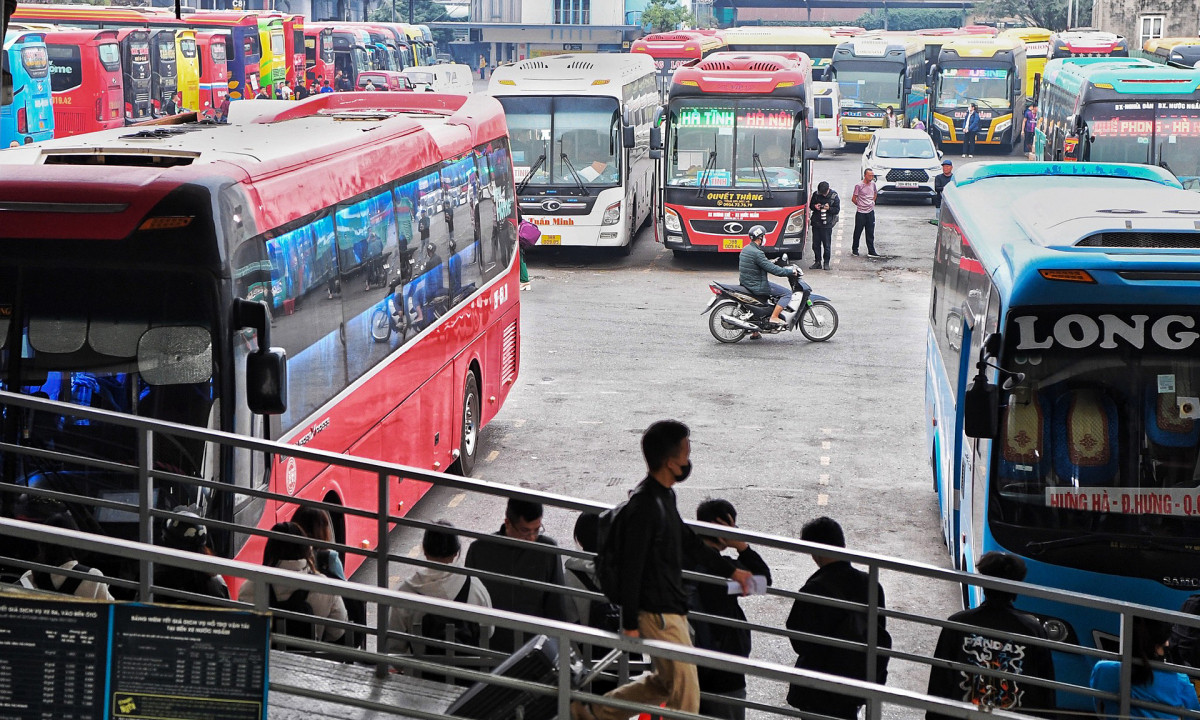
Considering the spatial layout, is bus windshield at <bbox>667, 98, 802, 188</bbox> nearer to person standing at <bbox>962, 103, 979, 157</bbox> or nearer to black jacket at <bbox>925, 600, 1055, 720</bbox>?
black jacket at <bbox>925, 600, 1055, 720</bbox>

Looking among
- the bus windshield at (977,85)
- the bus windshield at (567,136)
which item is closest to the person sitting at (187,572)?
the bus windshield at (567,136)

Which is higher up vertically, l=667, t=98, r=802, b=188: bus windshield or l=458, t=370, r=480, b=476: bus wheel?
l=667, t=98, r=802, b=188: bus windshield

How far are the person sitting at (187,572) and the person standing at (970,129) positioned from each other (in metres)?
37.3

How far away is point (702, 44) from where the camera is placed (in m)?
53.8

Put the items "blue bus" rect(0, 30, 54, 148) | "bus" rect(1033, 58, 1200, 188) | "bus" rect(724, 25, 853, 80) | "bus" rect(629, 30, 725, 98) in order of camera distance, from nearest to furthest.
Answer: "bus" rect(1033, 58, 1200, 188), "blue bus" rect(0, 30, 54, 148), "bus" rect(629, 30, 725, 98), "bus" rect(724, 25, 853, 80)

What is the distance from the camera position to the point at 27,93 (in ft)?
95.1

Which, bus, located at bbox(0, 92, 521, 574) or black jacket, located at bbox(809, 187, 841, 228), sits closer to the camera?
bus, located at bbox(0, 92, 521, 574)

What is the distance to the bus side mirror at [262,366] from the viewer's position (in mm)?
7113

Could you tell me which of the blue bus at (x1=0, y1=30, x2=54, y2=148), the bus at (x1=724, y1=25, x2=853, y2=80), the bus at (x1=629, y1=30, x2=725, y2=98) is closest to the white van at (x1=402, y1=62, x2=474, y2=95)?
the bus at (x1=629, y1=30, x2=725, y2=98)

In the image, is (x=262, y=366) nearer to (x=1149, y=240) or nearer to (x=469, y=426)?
(x=1149, y=240)

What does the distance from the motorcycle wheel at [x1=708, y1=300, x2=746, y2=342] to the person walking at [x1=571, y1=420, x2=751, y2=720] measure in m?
13.4

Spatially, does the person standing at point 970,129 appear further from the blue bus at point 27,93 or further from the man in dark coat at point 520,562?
the man in dark coat at point 520,562

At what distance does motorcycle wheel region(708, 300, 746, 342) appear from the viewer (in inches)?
720

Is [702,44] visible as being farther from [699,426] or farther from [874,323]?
[699,426]
